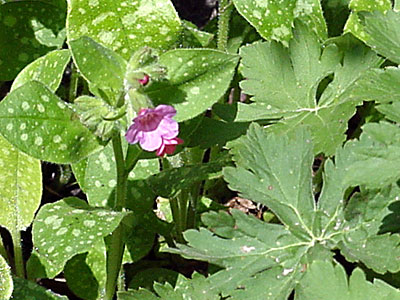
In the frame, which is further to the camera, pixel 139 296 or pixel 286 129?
pixel 286 129

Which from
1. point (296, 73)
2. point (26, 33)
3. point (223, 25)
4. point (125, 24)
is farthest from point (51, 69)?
point (296, 73)

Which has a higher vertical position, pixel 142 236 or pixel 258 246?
pixel 258 246

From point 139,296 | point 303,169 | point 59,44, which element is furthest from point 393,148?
point 59,44

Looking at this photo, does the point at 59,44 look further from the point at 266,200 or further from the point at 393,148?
the point at 393,148

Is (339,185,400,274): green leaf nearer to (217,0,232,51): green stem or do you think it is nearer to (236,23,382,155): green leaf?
(236,23,382,155): green leaf

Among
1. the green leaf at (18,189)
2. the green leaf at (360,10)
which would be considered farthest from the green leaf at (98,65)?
the green leaf at (360,10)

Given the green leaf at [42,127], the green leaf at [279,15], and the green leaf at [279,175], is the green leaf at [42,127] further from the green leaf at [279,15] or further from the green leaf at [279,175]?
the green leaf at [279,15]
